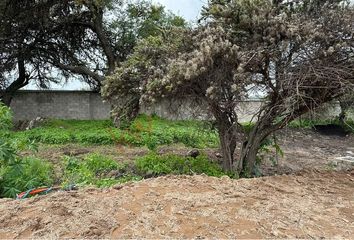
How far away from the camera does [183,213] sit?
3191 mm

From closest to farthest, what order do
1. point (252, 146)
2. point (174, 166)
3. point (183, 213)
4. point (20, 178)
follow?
point (183, 213) < point (20, 178) < point (252, 146) < point (174, 166)

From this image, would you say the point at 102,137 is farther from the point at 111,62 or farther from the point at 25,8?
the point at 25,8

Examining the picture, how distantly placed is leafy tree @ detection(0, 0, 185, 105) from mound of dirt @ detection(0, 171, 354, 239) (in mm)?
10117

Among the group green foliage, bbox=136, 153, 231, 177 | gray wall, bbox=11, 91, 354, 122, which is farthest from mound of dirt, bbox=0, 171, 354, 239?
gray wall, bbox=11, 91, 354, 122

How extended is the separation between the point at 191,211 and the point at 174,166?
12.1 feet

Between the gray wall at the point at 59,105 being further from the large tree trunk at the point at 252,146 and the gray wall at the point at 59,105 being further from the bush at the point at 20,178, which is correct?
the bush at the point at 20,178

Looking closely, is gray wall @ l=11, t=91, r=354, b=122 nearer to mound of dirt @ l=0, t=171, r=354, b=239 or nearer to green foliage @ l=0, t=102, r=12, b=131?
green foliage @ l=0, t=102, r=12, b=131

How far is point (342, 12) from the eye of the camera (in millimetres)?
5641

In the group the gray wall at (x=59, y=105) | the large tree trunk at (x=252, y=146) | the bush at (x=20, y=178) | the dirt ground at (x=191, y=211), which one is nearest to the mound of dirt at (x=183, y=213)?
the dirt ground at (x=191, y=211)

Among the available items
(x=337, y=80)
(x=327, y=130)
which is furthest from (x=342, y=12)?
(x=327, y=130)

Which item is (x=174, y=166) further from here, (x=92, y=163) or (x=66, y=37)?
(x=66, y=37)

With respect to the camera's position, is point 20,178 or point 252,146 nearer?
point 20,178

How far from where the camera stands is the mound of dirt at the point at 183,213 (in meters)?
2.89

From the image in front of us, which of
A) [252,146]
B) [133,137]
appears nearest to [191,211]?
[252,146]
